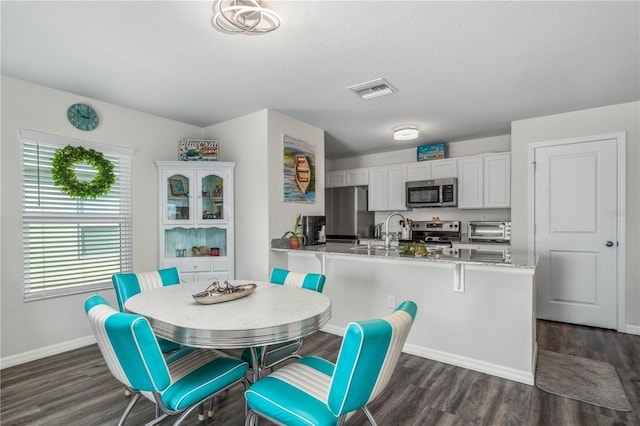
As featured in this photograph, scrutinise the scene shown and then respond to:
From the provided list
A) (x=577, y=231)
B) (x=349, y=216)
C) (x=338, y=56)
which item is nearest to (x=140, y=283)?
(x=338, y=56)

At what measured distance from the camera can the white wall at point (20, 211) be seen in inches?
112

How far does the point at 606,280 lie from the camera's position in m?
3.72

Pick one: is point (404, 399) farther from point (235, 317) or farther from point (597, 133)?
point (597, 133)

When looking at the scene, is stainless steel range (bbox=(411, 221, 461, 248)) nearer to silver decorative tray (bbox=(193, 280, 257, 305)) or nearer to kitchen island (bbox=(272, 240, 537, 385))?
kitchen island (bbox=(272, 240, 537, 385))

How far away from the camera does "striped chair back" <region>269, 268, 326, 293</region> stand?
2.52 meters

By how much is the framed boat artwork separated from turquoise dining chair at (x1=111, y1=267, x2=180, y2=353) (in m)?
1.62

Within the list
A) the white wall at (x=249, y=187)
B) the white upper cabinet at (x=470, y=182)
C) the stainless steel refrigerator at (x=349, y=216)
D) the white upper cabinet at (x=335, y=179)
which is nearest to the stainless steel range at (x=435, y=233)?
the white upper cabinet at (x=470, y=182)

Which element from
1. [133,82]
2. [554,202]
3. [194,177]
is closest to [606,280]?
[554,202]

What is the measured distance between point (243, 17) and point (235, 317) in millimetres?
1700

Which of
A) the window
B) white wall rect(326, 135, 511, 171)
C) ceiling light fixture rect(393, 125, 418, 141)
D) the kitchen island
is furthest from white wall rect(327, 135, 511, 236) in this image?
the window

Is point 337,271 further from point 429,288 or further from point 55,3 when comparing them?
point 55,3

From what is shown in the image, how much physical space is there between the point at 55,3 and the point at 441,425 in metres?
3.38

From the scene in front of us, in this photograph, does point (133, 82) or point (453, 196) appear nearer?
point (133, 82)

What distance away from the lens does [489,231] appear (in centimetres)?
476
